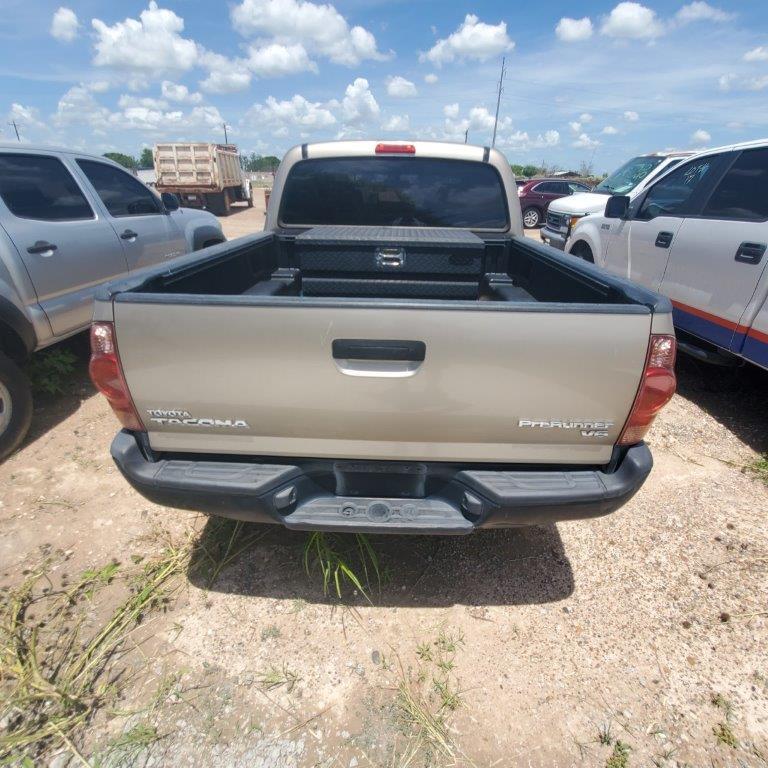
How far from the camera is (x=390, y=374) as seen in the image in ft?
5.61

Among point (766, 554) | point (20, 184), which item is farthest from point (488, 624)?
point (20, 184)

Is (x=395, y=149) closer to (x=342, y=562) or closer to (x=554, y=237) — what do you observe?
(x=342, y=562)

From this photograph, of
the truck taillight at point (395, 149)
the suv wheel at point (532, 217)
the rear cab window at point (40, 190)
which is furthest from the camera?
the suv wheel at point (532, 217)

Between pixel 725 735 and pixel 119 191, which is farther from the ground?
pixel 119 191

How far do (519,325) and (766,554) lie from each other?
7.49ft

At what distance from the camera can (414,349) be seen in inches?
66.1

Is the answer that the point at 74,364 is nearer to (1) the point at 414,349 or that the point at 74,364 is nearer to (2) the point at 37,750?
(2) the point at 37,750

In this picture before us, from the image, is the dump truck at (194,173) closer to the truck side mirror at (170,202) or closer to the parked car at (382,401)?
the truck side mirror at (170,202)

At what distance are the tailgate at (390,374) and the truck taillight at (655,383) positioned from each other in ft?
0.12

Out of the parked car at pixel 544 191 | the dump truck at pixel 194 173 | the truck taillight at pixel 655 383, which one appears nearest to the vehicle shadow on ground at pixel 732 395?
the truck taillight at pixel 655 383

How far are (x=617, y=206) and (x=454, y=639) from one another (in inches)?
183

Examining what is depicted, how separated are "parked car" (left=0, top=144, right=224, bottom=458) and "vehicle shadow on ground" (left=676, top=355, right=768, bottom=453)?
558cm

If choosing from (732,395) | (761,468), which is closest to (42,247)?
(761,468)

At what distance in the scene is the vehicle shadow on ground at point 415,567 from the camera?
7.75 feet
